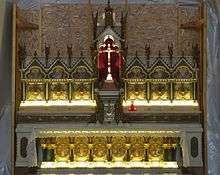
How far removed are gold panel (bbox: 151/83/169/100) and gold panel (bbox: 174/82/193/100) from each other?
112 millimetres

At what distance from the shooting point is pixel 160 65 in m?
5.68

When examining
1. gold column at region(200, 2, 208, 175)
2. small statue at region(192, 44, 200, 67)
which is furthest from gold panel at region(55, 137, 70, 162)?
small statue at region(192, 44, 200, 67)

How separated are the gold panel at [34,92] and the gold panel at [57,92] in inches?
4.0

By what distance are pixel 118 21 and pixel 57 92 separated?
110 centimetres

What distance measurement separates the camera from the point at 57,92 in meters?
5.70

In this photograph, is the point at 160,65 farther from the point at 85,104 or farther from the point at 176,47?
the point at 85,104

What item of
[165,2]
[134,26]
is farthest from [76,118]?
[165,2]

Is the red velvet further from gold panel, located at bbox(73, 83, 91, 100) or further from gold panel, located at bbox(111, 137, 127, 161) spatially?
gold panel, located at bbox(111, 137, 127, 161)

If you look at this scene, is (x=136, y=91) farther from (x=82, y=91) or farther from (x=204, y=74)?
(x=204, y=74)

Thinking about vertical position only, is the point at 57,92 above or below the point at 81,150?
above

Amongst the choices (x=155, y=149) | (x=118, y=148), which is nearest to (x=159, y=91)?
(x=155, y=149)

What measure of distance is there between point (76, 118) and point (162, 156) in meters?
1.12

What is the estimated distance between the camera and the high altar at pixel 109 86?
18.0 ft

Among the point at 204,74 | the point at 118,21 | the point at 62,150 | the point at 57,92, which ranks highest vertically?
the point at 118,21
